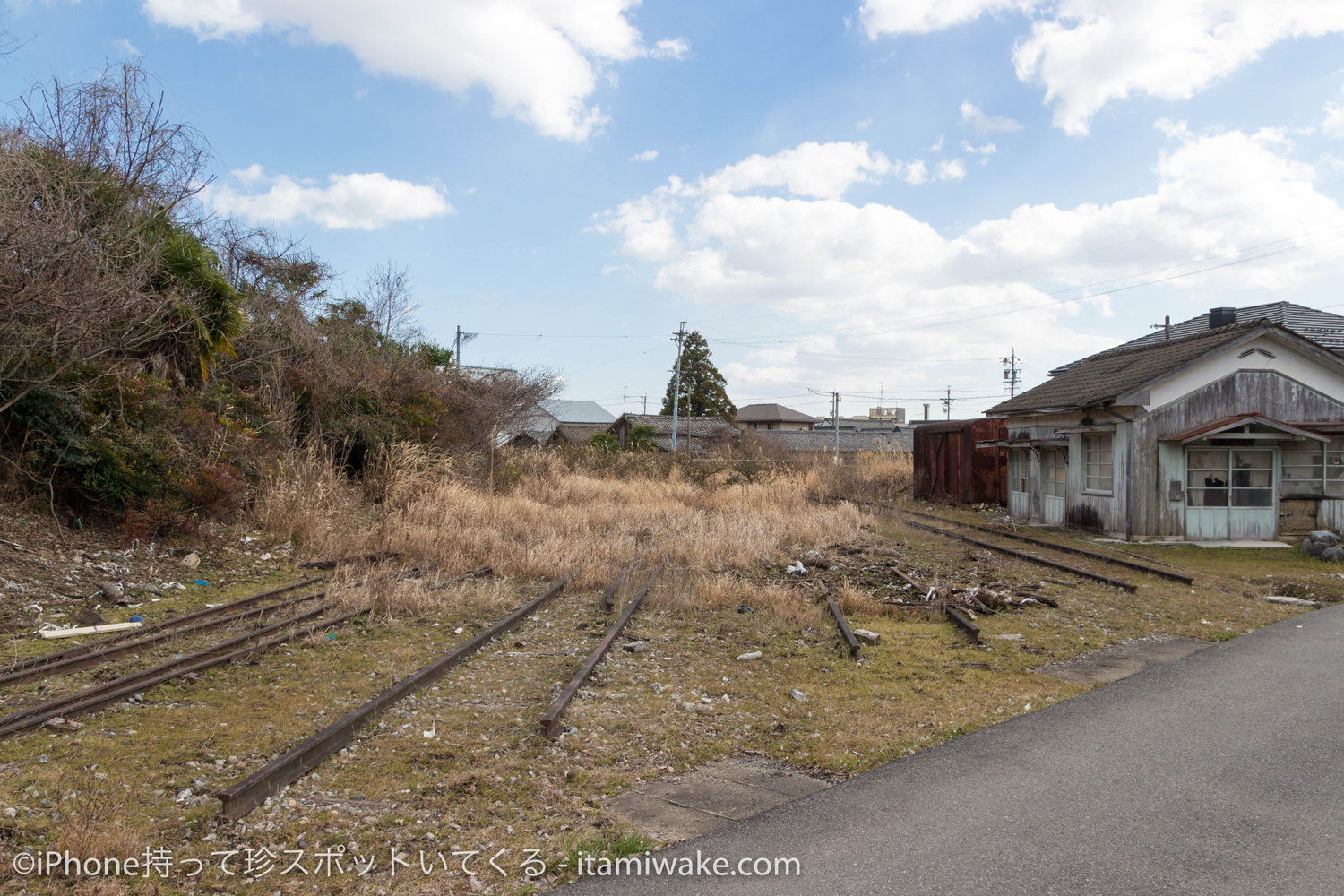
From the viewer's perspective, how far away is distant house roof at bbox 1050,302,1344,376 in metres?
24.9

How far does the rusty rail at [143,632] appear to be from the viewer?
557 centimetres

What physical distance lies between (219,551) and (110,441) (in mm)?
1786

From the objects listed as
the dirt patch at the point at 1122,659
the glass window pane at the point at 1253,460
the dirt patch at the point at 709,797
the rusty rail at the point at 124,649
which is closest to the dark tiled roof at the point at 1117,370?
the glass window pane at the point at 1253,460

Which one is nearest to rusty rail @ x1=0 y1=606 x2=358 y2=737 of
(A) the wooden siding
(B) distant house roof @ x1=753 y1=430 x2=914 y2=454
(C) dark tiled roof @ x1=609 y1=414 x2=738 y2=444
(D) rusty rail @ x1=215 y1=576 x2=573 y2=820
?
(D) rusty rail @ x1=215 y1=576 x2=573 y2=820

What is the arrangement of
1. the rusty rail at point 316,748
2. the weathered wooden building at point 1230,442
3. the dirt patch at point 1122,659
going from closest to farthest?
the rusty rail at point 316,748, the dirt patch at point 1122,659, the weathered wooden building at point 1230,442

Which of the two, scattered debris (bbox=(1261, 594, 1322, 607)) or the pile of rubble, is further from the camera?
the pile of rubble

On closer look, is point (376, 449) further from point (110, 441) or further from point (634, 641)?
point (634, 641)

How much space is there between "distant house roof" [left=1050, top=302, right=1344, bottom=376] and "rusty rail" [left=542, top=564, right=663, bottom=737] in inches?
782

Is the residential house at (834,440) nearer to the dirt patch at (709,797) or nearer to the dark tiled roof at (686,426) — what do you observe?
the dark tiled roof at (686,426)

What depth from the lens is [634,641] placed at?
698 cm

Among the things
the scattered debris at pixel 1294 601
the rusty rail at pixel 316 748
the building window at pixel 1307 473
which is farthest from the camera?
the building window at pixel 1307 473

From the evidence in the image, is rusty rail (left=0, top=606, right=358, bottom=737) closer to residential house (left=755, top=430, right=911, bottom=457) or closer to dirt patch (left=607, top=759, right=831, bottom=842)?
dirt patch (left=607, top=759, right=831, bottom=842)

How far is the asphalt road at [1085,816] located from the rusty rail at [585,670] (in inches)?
57.6

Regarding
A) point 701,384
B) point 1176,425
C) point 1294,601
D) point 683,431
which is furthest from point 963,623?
point 701,384
